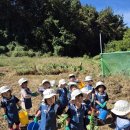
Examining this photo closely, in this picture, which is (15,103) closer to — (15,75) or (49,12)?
(15,75)

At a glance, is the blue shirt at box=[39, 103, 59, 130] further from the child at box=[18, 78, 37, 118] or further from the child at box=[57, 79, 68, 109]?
the child at box=[18, 78, 37, 118]

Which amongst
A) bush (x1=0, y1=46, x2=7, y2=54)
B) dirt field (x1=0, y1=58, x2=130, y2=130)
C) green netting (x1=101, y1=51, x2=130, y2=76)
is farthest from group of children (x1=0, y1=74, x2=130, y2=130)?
bush (x1=0, y1=46, x2=7, y2=54)

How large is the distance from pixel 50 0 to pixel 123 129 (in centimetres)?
3996

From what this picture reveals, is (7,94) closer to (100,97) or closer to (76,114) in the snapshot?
(76,114)

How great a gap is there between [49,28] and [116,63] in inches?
1052

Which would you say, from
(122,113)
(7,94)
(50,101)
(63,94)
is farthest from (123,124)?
(63,94)

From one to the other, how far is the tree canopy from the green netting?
870 inches

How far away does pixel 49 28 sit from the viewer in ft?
136

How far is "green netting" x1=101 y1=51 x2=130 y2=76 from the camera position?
48.0ft

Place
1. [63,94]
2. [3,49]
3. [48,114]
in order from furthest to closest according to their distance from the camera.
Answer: [3,49], [63,94], [48,114]

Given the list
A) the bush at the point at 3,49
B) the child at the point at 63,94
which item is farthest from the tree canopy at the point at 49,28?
the child at the point at 63,94

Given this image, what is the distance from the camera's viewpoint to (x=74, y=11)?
1822 inches

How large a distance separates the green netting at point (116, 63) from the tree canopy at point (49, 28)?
72.5ft

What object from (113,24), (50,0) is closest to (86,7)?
(113,24)
